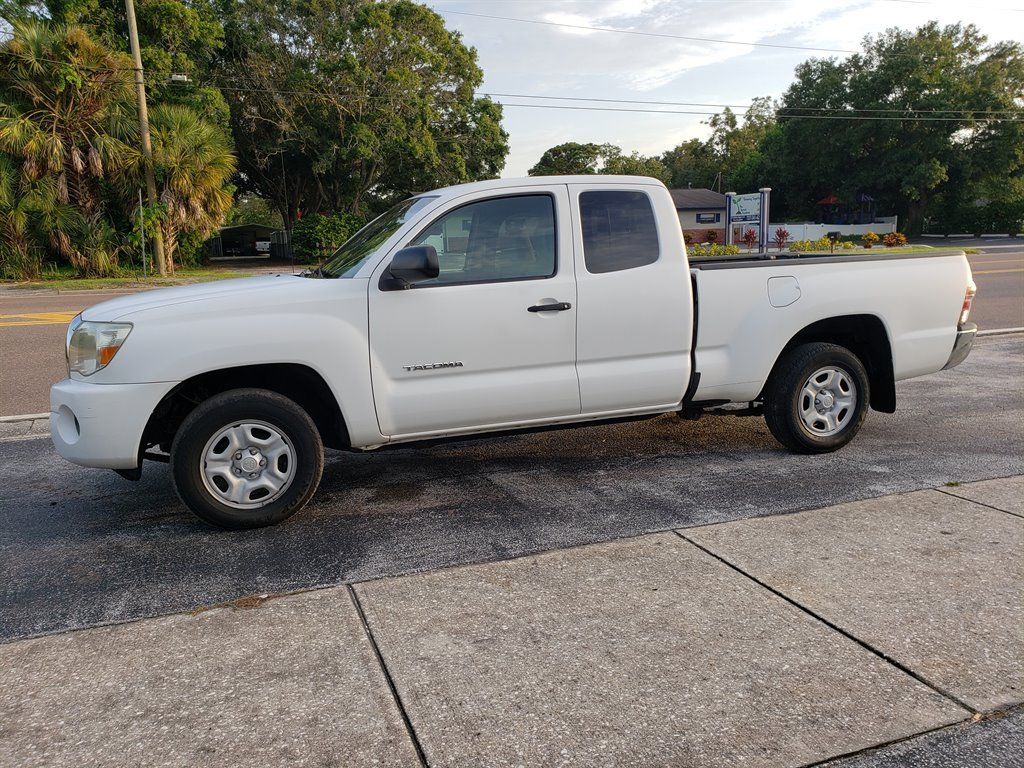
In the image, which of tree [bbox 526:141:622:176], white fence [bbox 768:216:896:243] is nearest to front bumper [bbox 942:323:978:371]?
white fence [bbox 768:216:896:243]

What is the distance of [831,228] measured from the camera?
55.4m

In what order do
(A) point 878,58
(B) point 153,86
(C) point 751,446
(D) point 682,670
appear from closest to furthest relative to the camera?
1. (D) point 682,670
2. (C) point 751,446
3. (B) point 153,86
4. (A) point 878,58

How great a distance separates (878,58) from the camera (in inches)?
2234

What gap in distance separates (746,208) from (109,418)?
1328 inches

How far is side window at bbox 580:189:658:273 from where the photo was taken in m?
5.11

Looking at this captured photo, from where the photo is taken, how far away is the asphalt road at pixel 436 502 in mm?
3996

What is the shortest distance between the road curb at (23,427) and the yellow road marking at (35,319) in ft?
22.7

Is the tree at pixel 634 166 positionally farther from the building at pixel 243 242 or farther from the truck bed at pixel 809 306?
the truck bed at pixel 809 306

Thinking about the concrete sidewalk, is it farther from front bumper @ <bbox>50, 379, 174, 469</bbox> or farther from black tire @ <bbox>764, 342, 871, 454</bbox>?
black tire @ <bbox>764, 342, 871, 454</bbox>

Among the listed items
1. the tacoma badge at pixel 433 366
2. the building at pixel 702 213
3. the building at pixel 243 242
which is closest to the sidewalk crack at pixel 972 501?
the tacoma badge at pixel 433 366

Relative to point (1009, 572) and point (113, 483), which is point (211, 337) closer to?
point (113, 483)

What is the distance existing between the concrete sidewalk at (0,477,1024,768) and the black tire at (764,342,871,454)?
5.10 feet

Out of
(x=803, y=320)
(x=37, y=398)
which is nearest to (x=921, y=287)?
(x=803, y=320)

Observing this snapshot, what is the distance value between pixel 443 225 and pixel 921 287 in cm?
340
